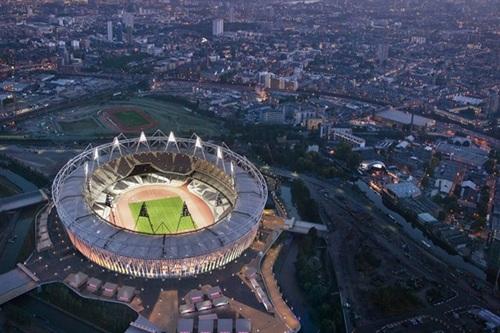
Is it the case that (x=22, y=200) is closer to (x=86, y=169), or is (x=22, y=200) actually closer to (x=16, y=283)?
(x=86, y=169)

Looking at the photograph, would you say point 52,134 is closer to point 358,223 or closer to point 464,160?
point 358,223

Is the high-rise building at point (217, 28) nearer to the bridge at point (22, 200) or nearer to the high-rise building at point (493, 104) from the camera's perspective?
the high-rise building at point (493, 104)

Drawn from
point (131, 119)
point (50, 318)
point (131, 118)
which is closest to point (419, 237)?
point (50, 318)

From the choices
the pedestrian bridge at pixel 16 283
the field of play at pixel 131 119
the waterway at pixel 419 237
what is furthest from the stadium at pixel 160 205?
the field of play at pixel 131 119

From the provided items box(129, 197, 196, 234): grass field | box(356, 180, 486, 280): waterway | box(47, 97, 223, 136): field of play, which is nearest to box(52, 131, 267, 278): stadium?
box(129, 197, 196, 234): grass field

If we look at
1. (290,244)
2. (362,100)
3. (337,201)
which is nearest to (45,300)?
(290,244)

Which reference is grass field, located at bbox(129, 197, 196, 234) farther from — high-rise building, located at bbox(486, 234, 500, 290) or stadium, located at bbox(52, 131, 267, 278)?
A: high-rise building, located at bbox(486, 234, 500, 290)
